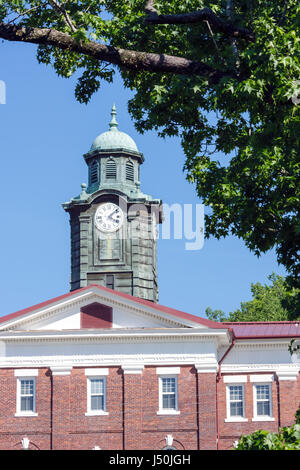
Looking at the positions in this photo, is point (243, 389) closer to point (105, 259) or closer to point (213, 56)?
point (105, 259)

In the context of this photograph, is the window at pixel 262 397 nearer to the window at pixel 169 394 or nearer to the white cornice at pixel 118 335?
the white cornice at pixel 118 335

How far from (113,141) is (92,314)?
20.8 metres

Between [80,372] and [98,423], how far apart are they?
2.30m

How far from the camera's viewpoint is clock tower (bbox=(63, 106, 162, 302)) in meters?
57.9

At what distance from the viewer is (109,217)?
5894cm

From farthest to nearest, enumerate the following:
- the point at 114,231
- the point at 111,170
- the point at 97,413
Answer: the point at 111,170 < the point at 114,231 < the point at 97,413

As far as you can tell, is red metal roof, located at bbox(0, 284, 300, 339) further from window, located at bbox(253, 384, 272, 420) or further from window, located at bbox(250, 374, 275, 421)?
window, located at bbox(253, 384, 272, 420)

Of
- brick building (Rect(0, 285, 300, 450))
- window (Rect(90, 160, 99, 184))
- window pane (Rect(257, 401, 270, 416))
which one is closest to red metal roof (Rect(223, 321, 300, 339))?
brick building (Rect(0, 285, 300, 450))

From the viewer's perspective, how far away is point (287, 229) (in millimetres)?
18078

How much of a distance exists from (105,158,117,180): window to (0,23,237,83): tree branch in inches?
1729

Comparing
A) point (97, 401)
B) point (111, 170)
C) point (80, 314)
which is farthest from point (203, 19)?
point (111, 170)

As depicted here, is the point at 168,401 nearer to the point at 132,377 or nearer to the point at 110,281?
the point at 132,377

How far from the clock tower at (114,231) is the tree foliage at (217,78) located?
114ft
